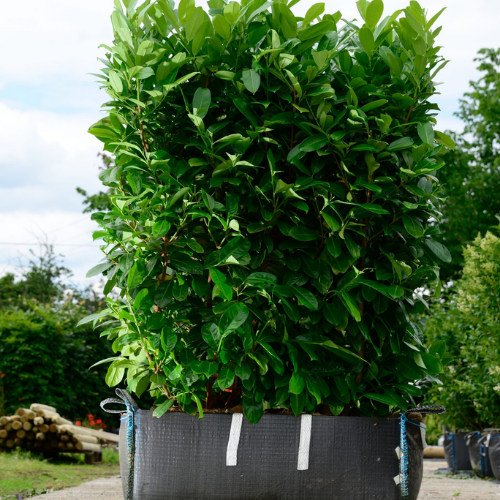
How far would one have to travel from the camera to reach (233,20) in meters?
2.29

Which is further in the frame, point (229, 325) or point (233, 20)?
point (233, 20)

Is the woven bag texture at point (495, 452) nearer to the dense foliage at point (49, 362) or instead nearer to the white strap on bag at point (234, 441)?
the white strap on bag at point (234, 441)

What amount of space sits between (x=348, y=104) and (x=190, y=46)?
711mm

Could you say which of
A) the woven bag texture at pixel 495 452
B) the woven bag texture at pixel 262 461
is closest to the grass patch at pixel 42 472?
the woven bag texture at pixel 262 461

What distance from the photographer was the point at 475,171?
16.2m

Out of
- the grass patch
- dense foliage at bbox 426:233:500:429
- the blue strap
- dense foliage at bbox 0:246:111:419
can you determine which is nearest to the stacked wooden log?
the grass patch

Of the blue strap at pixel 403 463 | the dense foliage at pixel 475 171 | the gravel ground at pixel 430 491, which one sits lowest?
the gravel ground at pixel 430 491

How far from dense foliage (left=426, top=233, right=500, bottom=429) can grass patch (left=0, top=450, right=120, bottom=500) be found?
4.40 m

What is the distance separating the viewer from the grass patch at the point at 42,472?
4985 mm

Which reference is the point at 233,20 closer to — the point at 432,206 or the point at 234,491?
the point at 432,206

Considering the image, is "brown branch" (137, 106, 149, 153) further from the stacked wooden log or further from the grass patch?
the stacked wooden log

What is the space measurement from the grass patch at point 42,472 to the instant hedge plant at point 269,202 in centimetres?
312

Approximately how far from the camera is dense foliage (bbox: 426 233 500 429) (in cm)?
645

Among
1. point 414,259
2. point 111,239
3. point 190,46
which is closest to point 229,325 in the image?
point 111,239
